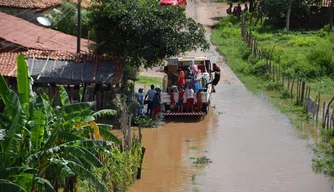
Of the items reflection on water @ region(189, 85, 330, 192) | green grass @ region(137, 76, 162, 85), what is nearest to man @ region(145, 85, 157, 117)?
reflection on water @ region(189, 85, 330, 192)

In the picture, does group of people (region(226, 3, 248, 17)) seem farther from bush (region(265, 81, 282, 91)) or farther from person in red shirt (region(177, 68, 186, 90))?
person in red shirt (region(177, 68, 186, 90))

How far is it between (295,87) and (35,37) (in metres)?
9.59

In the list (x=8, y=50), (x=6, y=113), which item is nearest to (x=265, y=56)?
(x=8, y=50)

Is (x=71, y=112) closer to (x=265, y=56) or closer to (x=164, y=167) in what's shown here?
(x=164, y=167)

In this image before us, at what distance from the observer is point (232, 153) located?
1966cm

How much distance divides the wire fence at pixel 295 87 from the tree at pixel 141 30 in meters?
3.95

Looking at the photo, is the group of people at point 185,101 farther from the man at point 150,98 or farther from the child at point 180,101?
the man at point 150,98

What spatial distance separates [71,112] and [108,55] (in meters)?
9.94

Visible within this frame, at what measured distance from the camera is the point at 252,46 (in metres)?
33.4

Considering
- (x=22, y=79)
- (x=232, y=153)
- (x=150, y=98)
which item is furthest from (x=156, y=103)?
(x=22, y=79)

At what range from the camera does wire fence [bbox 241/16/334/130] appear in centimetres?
2243

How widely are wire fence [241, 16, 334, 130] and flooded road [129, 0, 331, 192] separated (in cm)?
90

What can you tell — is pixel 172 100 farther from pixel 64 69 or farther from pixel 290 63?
pixel 290 63

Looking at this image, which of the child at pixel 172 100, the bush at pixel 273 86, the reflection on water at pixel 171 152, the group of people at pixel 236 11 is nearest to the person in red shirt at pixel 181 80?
the child at pixel 172 100
